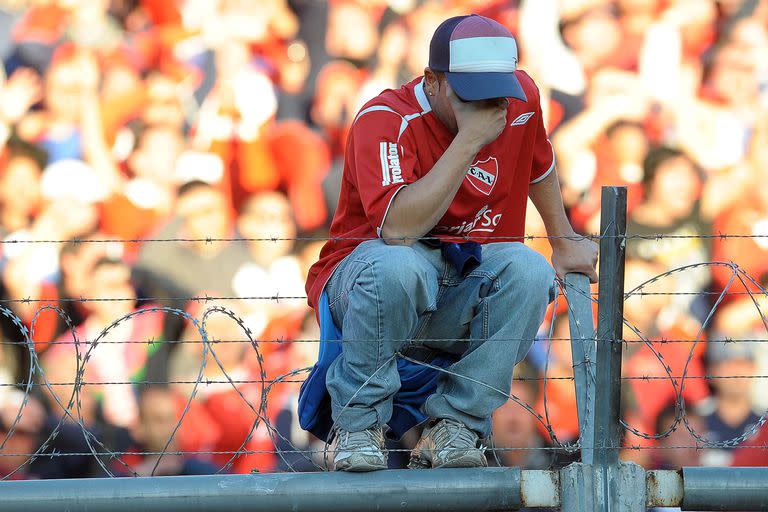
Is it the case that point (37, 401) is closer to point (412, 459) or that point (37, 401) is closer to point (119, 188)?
point (119, 188)

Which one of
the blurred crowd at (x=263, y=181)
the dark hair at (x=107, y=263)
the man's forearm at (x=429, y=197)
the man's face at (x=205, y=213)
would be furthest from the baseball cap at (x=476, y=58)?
the dark hair at (x=107, y=263)

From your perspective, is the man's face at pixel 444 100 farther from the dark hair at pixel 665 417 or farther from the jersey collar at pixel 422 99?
the dark hair at pixel 665 417

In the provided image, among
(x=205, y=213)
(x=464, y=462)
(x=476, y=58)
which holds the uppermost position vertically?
(x=476, y=58)

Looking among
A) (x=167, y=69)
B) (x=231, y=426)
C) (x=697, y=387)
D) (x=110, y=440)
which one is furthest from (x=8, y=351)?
(x=697, y=387)

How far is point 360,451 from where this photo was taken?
2.72 metres

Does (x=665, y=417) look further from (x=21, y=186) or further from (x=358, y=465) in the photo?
(x=21, y=186)

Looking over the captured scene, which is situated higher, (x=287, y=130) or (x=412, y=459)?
(x=287, y=130)

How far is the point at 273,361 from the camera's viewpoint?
15.5 feet

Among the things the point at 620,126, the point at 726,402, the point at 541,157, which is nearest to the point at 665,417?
the point at 726,402

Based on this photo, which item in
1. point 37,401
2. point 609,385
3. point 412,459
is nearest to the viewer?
point 609,385

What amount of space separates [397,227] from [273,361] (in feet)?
6.57

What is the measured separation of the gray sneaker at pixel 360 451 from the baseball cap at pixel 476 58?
2.71 feet

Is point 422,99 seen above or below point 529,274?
above

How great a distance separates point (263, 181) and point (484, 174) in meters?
1.90
